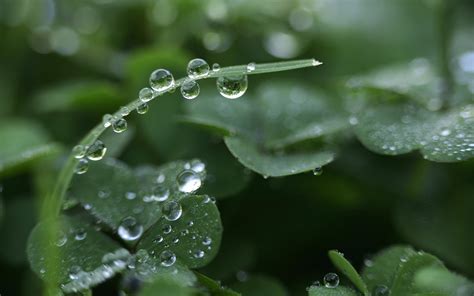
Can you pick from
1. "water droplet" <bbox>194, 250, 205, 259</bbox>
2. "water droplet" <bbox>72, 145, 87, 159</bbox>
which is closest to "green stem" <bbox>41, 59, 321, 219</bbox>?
"water droplet" <bbox>72, 145, 87, 159</bbox>

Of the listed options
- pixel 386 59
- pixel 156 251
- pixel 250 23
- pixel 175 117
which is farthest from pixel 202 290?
pixel 386 59

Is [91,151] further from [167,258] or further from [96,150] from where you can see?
[167,258]

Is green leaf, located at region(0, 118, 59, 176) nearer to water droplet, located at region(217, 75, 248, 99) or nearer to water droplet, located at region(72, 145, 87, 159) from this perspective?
water droplet, located at region(72, 145, 87, 159)

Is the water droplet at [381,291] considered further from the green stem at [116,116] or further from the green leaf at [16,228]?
the green leaf at [16,228]

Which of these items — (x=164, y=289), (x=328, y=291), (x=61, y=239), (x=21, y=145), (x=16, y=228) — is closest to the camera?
(x=164, y=289)

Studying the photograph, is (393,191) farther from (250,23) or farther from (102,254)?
(250,23)

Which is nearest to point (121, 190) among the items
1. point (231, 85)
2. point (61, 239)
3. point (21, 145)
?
point (61, 239)

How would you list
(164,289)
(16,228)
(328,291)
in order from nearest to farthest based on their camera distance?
(164,289)
(328,291)
(16,228)

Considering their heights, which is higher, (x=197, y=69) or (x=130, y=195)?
(x=197, y=69)

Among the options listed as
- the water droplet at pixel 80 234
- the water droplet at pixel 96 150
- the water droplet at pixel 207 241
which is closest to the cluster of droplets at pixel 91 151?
the water droplet at pixel 96 150
